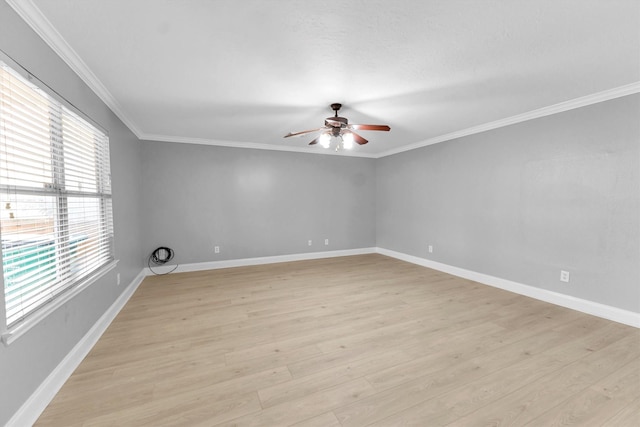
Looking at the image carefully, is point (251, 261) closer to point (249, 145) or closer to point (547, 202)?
point (249, 145)

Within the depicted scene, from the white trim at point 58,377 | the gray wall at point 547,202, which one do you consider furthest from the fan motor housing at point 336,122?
the white trim at point 58,377

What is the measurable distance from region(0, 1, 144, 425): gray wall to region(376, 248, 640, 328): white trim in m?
4.73

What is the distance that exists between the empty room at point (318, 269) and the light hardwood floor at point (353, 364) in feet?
0.06

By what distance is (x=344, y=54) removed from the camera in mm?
1988

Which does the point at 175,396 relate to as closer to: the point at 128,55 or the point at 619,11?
the point at 128,55

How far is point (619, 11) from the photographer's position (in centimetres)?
154

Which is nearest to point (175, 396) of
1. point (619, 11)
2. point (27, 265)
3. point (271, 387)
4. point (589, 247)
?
point (271, 387)

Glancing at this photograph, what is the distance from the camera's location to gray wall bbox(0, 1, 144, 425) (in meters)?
1.36

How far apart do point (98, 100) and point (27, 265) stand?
6.02ft

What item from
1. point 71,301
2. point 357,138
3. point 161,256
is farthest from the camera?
point 161,256

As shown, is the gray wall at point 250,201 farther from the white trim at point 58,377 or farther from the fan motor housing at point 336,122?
the fan motor housing at point 336,122

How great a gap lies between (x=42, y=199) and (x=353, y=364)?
7.95ft

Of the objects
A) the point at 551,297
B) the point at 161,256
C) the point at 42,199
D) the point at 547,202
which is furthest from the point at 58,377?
the point at 547,202

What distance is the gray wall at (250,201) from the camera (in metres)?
4.45
